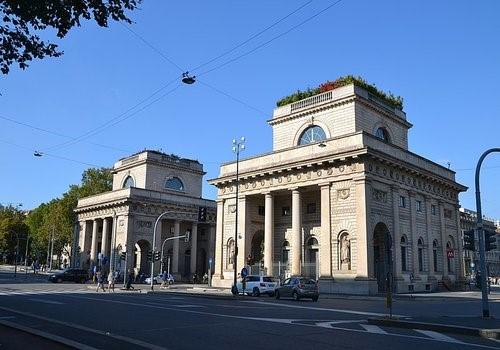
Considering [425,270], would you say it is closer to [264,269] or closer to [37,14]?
[264,269]

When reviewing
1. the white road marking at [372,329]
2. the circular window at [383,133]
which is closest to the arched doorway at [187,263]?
the circular window at [383,133]

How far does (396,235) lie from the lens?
39.0m

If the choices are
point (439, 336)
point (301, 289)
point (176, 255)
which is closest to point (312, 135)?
point (301, 289)

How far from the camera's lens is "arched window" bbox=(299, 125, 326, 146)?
44.9 m

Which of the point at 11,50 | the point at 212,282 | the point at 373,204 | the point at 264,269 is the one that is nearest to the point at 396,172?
the point at 373,204

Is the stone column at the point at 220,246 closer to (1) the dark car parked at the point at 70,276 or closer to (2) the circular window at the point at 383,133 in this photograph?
(2) the circular window at the point at 383,133

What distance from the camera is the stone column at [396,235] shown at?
3844cm

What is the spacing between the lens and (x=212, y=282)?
47.1m

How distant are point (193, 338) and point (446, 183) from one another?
41.6 m

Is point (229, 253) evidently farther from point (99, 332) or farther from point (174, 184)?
point (99, 332)

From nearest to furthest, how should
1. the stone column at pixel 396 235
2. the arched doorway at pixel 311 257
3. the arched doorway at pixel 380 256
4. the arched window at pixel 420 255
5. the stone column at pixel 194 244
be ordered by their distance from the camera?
1. the stone column at pixel 396 235
2. the arched doorway at pixel 380 256
3. the arched doorway at pixel 311 257
4. the arched window at pixel 420 255
5. the stone column at pixel 194 244

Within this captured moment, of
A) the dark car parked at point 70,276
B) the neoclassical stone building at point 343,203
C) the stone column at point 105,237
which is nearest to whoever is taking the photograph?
the neoclassical stone building at point 343,203

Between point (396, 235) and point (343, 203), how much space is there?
5284 millimetres

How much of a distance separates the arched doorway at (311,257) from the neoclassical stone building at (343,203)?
3.4 inches
